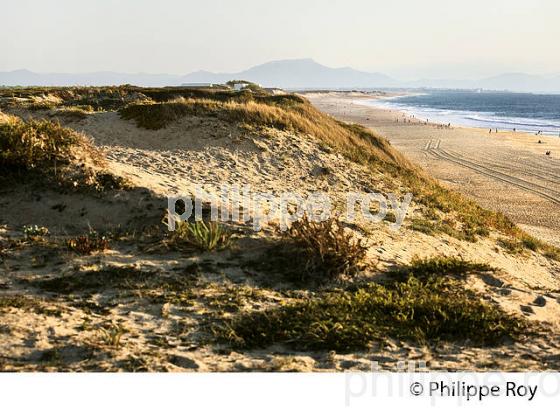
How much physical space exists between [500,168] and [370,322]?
109ft

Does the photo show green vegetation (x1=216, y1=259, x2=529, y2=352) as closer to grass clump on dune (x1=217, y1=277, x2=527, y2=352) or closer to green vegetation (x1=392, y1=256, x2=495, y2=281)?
grass clump on dune (x1=217, y1=277, x2=527, y2=352)

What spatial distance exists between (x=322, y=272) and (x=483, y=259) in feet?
20.6

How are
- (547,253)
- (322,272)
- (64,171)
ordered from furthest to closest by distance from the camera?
1. (547,253)
2. (64,171)
3. (322,272)

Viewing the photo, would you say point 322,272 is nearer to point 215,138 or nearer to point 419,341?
point 419,341

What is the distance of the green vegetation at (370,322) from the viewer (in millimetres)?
6383

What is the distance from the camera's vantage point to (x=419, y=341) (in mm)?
6410

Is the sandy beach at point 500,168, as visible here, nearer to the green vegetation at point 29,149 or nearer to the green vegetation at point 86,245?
the green vegetation at point 86,245

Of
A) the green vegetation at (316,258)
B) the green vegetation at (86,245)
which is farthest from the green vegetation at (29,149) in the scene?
the green vegetation at (316,258)

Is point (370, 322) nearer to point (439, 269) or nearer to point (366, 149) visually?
point (439, 269)

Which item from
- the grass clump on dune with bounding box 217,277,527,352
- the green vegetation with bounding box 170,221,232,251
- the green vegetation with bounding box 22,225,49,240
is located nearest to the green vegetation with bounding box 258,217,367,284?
the grass clump on dune with bounding box 217,277,527,352

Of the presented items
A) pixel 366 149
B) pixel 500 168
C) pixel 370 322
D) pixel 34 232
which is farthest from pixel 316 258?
pixel 500 168

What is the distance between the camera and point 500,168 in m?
36.0

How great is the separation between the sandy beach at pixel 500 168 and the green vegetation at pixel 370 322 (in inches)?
548
